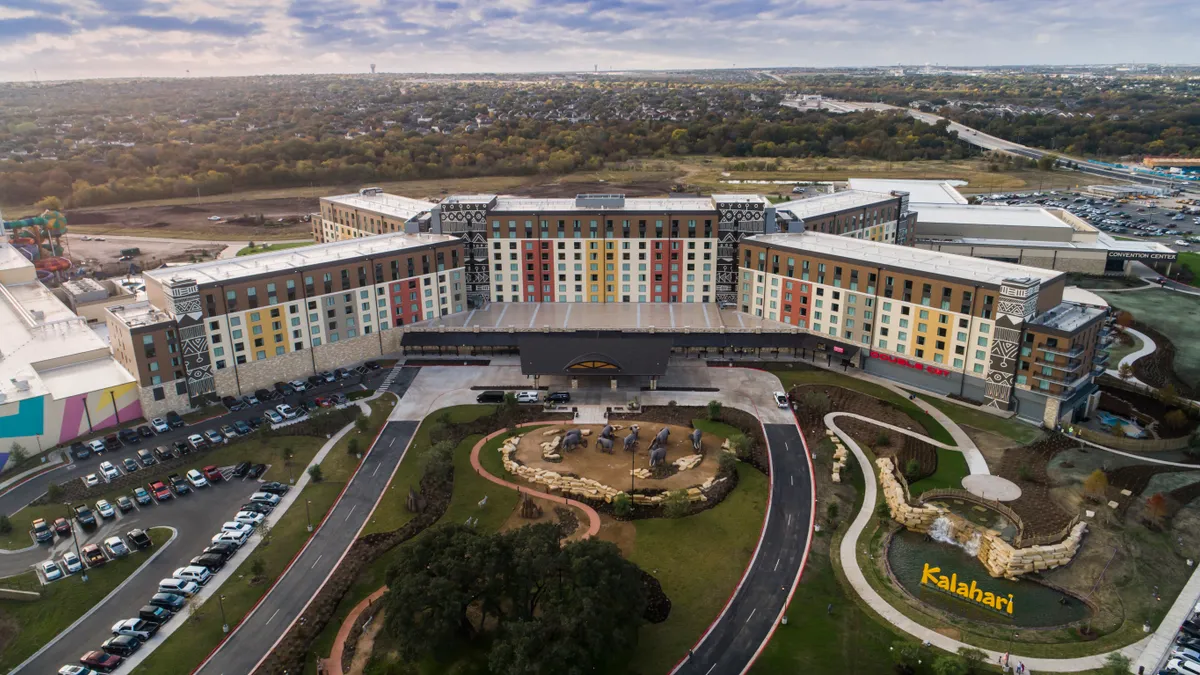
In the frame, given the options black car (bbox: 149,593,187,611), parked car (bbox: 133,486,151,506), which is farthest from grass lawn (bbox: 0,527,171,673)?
parked car (bbox: 133,486,151,506)

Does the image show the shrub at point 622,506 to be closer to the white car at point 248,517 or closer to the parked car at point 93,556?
the white car at point 248,517

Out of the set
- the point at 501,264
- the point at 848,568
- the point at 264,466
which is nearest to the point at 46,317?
the point at 264,466

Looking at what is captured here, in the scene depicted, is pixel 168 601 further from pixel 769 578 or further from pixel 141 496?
pixel 769 578

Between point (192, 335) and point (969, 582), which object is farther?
point (192, 335)

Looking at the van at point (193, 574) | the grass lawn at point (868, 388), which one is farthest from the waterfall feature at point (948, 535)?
the van at point (193, 574)

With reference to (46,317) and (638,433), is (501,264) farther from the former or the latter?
(46,317)

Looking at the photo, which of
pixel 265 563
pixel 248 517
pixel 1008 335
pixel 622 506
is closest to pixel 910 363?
pixel 1008 335

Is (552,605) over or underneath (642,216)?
underneath
